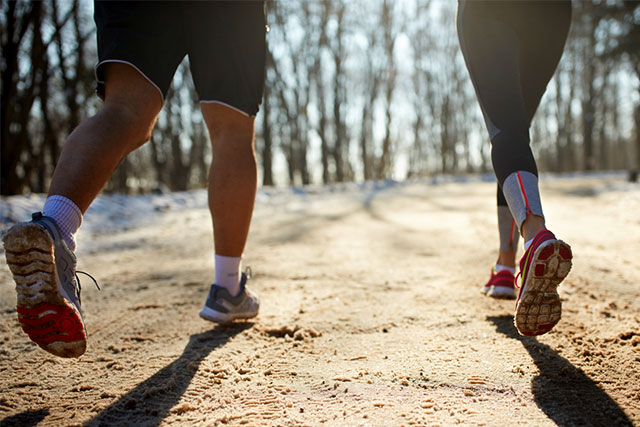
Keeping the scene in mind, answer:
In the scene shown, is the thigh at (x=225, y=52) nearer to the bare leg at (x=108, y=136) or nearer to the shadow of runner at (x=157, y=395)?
the bare leg at (x=108, y=136)

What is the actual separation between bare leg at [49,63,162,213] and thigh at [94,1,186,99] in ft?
0.10

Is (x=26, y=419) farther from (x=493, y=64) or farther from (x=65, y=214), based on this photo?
(x=493, y=64)

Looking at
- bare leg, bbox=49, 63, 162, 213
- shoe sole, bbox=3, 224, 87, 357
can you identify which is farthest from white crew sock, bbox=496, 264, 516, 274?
shoe sole, bbox=3, 224, 87, 357

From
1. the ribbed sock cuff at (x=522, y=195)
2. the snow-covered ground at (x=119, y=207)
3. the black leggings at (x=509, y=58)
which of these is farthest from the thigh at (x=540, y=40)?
the snow-covered ground at (x=119, y=207)

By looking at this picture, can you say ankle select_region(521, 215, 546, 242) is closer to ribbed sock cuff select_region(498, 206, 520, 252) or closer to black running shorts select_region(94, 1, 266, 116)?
ribbed sock cuff select_region(498, 206, 520, 252)

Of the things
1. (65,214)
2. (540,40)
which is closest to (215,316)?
(65,214)

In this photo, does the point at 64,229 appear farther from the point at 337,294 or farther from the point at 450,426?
the point at 337,294

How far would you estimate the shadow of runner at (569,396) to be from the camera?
1032 mm

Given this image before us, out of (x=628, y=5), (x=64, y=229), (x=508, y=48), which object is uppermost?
(x=628, y=5)

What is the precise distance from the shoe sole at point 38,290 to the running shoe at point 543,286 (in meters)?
1.20

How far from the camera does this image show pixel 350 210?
20.7 ft

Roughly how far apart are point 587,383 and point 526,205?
0.53 meters

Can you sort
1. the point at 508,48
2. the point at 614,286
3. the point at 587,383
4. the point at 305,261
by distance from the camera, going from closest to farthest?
the point at 587,383 < the point at 508,48 < the point at 614,286 < the point at 305,261

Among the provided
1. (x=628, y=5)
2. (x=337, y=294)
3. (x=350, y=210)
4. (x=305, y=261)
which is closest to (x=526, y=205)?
(x=337, y=294)
